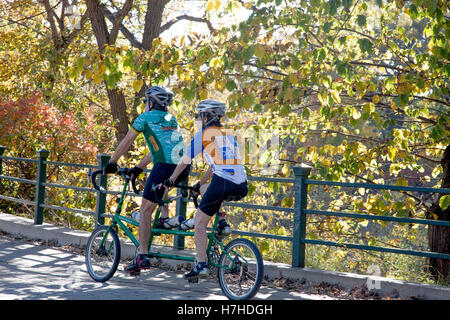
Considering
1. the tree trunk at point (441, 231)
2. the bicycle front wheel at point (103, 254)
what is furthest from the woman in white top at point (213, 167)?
the tree trunk at point (441, 231)

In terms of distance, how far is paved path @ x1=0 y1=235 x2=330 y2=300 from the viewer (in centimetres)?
665

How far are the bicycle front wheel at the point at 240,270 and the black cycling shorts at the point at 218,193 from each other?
1.45ft

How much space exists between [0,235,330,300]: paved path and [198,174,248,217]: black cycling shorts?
3.26 feet

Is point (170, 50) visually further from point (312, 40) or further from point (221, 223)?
point (221, 223)

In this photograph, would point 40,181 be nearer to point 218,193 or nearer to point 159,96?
point 159,96

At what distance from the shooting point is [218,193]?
6582mm

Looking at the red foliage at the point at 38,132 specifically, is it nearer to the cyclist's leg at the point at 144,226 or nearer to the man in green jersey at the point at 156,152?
the man in green jersey at the point at 156,152

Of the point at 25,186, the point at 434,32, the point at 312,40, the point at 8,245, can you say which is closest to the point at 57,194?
the point at 25,186

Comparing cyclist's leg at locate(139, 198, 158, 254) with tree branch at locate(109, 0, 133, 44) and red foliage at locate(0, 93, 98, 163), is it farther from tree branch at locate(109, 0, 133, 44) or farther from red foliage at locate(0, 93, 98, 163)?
tree branch at locate(109, 0, 133, 44)

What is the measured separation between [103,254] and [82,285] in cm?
53

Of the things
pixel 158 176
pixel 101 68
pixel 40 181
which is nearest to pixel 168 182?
pixel 158 176

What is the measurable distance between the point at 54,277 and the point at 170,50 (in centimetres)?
420

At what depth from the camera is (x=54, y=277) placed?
7.68 m

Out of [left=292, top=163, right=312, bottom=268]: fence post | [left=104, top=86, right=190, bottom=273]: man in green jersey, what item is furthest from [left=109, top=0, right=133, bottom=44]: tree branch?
[left=292, top=163, right=312, bottom=268]: fence post
